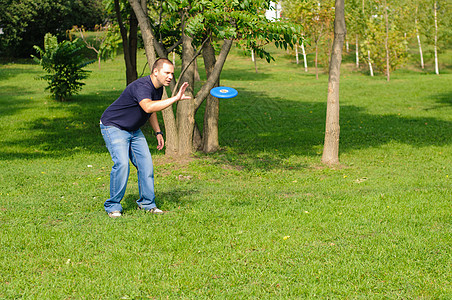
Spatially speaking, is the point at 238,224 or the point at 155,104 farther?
the point at 238,224

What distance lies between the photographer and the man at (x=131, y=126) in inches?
215

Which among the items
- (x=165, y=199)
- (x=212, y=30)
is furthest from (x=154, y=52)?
Answer: (x=165, y=199)

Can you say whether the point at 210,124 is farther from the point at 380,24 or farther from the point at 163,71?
the point at 380,24

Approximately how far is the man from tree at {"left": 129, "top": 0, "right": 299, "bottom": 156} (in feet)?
5.69

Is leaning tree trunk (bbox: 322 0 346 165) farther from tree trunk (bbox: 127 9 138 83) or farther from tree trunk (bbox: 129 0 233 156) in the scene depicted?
tree trunk (bbox: 127 9 138 83)

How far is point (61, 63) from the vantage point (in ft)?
60.3

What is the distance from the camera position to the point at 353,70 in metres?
46.9

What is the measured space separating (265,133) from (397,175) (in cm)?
702

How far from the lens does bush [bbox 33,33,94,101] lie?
17.9 m

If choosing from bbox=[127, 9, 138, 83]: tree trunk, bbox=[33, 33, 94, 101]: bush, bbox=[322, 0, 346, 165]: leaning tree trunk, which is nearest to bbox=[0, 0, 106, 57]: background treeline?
bbox=[33, 33, 94, 101]: bush

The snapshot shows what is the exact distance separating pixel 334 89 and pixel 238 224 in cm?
571

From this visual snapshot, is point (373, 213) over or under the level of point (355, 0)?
under

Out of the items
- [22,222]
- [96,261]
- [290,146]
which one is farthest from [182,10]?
[96,261]

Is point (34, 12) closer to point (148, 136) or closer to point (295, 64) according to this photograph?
point (295, 64)
